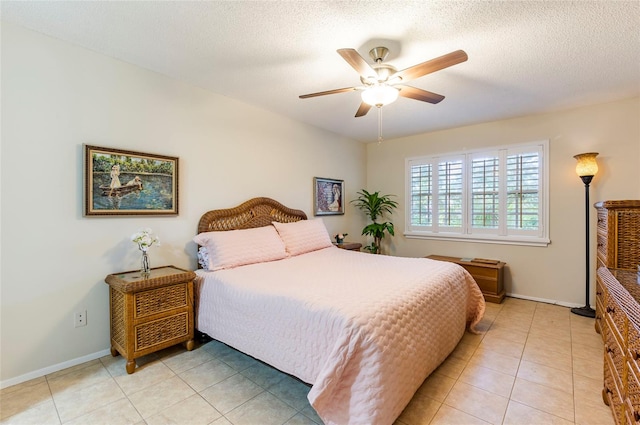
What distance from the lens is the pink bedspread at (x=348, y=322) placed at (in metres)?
1.47

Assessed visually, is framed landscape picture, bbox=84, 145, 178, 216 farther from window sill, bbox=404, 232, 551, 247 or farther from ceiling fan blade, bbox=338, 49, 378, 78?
window sill, bbox=404, 232, 551, 247

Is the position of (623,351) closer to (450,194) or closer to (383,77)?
(383,77)

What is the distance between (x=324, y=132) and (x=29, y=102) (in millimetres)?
3281

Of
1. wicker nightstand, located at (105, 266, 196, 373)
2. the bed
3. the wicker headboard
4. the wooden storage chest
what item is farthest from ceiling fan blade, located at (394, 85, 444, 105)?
the wooden storage chest

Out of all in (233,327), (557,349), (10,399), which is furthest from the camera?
(557,349)

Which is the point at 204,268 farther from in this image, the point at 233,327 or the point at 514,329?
the point at 514,329

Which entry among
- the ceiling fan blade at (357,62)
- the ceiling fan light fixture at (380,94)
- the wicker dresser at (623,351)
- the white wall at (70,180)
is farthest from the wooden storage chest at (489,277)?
the white wall at (70,180)

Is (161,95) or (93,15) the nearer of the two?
(93,15)

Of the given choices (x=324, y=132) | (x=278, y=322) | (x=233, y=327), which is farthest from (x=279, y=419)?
(x=324, y=132)

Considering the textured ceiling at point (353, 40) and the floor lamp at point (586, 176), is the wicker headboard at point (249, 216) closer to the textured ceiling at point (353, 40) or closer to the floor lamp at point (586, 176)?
the textured ceiling at point (353, 40)

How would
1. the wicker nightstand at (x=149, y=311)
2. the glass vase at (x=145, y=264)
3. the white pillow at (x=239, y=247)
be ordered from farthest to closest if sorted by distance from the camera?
1. the white pillow at (x=239, y=247)
2. the glass vase at (x=145, y=264)
3. the wicker nightstand at (x=149, y=311)

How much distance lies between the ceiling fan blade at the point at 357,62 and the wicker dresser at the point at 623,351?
6.22ft

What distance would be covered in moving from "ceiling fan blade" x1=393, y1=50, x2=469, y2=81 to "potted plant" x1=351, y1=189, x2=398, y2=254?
3023mm

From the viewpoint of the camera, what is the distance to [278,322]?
6.07 feet
